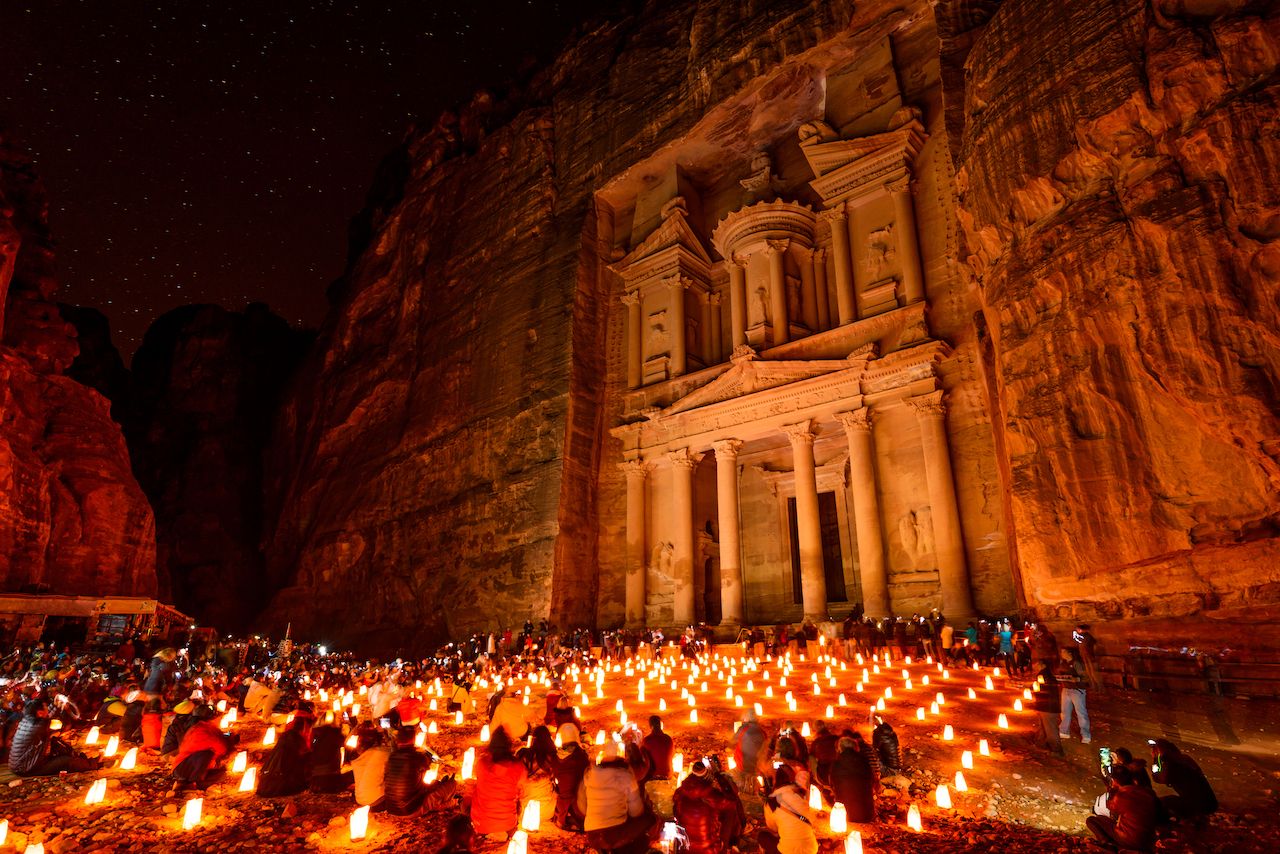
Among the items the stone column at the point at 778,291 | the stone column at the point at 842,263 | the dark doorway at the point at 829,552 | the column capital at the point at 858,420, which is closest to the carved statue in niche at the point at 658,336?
the stone column at the point at 778,291

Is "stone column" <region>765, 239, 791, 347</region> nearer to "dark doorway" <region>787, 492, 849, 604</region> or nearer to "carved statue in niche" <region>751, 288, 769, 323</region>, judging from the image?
"carved statue in niche" <region>751, 288, 769, 323</region>

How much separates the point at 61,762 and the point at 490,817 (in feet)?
22.3

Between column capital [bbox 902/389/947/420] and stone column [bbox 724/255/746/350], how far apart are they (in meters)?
8.36

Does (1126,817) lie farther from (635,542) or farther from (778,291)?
(778,291)

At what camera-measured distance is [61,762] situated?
8.89m

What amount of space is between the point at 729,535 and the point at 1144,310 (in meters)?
16.7

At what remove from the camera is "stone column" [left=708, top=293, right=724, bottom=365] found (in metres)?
32.1

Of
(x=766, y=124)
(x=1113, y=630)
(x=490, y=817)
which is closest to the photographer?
(x=490, y=817)

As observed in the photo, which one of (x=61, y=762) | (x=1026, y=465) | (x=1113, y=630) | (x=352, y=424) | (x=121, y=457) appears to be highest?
(x=352, y=424)

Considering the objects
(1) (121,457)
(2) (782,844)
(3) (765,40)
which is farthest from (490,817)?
(1) (121,457)

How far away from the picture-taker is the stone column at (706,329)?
105 ft

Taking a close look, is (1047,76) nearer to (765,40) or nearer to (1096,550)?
(1096,550)

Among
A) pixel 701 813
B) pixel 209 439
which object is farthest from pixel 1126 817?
pixel 209 439

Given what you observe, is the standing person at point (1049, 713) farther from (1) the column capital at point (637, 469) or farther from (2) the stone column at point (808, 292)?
(2) the stone column at point (808, 292)
